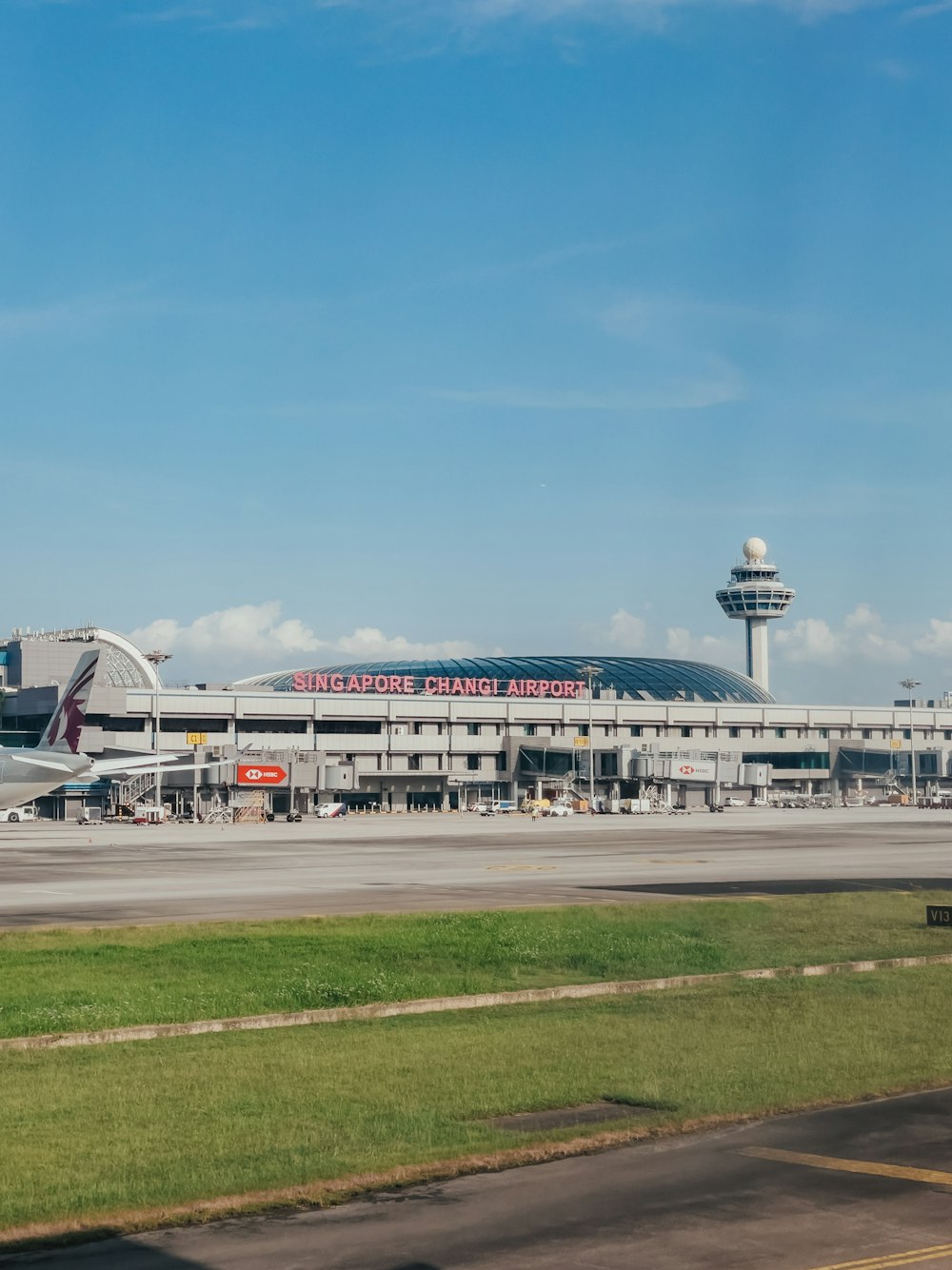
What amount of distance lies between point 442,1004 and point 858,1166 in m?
12.1

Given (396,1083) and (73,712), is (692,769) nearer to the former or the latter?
(73,712)

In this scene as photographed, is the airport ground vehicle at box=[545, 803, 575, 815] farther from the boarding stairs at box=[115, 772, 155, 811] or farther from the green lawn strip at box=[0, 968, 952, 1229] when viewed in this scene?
the green lawn strip at box=[0, 968, 952, 1229]

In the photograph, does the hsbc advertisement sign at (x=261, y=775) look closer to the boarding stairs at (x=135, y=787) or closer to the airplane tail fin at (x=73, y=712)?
the boarding stairs at (x=135, y=787)

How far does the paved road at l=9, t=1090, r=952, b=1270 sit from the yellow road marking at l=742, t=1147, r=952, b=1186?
1.2 inches

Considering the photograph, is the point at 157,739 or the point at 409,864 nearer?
the point at 409,864

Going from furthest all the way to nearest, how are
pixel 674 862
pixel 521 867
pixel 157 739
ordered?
pixel 157 739 → pixel 674 862 → pixel 521 867

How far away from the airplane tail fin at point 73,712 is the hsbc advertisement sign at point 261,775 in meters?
51.5

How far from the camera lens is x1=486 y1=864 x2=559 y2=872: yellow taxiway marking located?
64631 millimetres

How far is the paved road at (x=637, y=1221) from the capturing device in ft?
40.4

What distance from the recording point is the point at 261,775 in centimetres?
14600

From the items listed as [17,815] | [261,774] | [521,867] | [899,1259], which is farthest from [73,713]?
[899,1259]

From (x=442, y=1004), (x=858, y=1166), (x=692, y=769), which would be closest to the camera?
(x=858, y=1166)

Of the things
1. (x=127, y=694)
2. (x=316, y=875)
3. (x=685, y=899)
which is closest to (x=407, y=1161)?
(x=685, y=899)

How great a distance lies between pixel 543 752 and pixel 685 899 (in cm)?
14865
